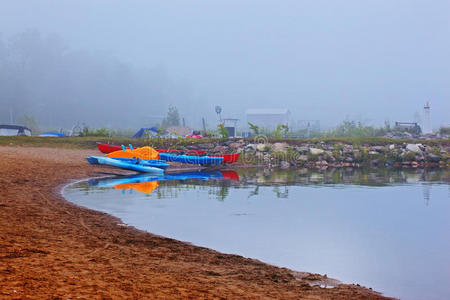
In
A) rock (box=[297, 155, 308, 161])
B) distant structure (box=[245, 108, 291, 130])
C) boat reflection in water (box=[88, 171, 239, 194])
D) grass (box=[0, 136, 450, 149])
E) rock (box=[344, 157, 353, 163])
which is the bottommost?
boat reflection in water (box=[88, 171, 239, 194])

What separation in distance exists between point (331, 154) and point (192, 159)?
1416cm

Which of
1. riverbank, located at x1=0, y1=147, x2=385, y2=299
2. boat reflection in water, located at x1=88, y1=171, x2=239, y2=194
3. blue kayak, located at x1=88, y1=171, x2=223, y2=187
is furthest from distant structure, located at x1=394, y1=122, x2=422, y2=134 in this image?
riverbank, located at x1=0, y1=147, x2=385, y2=299

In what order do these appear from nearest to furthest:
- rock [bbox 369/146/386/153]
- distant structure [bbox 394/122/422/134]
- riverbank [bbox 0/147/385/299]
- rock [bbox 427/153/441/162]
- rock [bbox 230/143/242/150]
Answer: riverbank [bbox 0/147/385/299]
rock [bbox 230/143/242/150]
rock [bbox 427/153/441/162]
rock [bbox 369/146/386/153]
distant structure [bbox 394/122/422/134]

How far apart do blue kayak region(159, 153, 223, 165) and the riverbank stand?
1784cm

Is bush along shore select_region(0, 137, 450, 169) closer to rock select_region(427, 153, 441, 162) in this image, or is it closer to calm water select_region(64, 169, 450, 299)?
rock select_region(427, 153, 441, 162)

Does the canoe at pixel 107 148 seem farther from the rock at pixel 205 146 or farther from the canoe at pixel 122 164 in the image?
the rock at pixel 205 146

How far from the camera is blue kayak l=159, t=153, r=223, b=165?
1158 inches

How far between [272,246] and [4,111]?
403ft

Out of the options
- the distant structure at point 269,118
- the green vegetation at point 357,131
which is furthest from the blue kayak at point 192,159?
the distant structure at point 269,118

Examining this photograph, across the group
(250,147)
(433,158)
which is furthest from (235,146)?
(433,158)

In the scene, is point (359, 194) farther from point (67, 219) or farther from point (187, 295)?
point (187, 295)

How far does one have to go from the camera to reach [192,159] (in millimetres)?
29812

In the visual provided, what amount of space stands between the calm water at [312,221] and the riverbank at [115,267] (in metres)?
0.94

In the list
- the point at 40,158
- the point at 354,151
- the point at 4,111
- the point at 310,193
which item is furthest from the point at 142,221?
the point at 4,111
